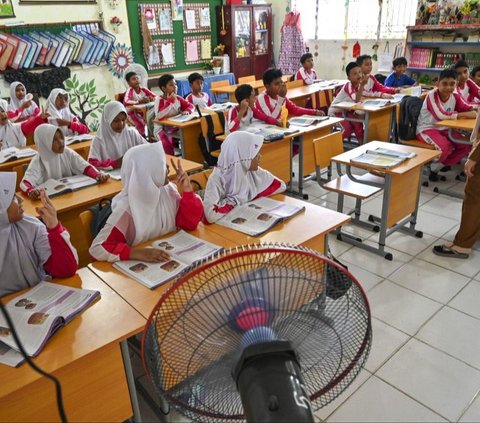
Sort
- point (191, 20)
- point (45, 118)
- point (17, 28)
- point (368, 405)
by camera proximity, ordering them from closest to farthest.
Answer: point (368, 405) → point (45, 118) → point (17, 28) → point (191, 20)

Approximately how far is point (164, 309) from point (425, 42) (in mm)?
7219

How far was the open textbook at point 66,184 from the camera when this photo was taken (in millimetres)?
2615

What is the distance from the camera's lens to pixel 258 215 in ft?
6.98

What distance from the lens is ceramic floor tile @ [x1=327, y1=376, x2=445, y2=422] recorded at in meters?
1.74

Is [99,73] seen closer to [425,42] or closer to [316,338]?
[425,42]

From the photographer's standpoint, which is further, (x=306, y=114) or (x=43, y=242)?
(x=306, y=114)

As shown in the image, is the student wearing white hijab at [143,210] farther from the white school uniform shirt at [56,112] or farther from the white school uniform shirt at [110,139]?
the white school uniform shirt at [56,112]

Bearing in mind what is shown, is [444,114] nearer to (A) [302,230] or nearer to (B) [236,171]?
(B) [236,171]

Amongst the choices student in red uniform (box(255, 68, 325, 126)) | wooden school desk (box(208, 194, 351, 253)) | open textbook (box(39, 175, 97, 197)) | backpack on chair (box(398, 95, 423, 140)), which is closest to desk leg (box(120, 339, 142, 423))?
wooden school desk (box(208, 194, 351, 253))

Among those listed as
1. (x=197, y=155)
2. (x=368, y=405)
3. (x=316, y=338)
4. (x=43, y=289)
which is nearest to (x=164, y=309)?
(x=316, y=338)

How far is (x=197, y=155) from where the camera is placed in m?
4.68

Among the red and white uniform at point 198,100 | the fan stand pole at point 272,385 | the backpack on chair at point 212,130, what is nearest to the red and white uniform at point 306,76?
the red and white uniform at point 198,100

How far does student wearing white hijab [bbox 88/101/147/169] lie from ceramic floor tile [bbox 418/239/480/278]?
95.4 inches

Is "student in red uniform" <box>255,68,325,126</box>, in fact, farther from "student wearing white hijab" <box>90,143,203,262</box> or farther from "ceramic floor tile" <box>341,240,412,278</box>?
"student wearing white hijab" <box>90,143,203,262</box>
